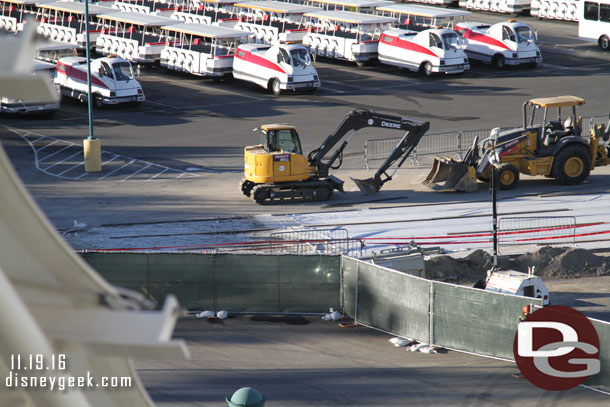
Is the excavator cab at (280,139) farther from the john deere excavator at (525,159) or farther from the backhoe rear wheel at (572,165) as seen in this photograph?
the backhoe rear wheel at (572,165)

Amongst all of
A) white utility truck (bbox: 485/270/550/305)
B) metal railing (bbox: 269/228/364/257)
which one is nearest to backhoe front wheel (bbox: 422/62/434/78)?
metal railing (bbox: 269/228/364/257)

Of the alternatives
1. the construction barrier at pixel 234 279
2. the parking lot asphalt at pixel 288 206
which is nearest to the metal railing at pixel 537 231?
the parking lot asphalt at pixel 288 206

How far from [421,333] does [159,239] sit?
788 centimetres

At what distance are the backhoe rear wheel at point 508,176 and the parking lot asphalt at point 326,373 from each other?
1027 cm

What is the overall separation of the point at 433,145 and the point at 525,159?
5.83 m

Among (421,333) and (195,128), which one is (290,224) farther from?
(195,128)

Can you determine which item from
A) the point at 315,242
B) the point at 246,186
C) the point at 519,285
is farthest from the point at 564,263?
the point at 246,186

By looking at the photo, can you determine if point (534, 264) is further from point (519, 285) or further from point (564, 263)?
point (519, 285)

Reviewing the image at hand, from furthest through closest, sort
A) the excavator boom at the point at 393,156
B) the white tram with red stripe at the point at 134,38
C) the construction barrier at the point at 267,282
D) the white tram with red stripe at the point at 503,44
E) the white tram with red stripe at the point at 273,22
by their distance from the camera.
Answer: the white tram with red stripe at the point at 273,22 → the white tram with red stripe at the point at 134,38 → the white tram with red stripe at the point at 503,44 → the excavator boom at the point at 393,156 → the construction barrier at the point at 267,282

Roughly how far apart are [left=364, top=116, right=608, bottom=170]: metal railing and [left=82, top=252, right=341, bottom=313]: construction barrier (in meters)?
11.7

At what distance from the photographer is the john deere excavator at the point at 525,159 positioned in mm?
26562

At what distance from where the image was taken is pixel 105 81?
38.0 meters

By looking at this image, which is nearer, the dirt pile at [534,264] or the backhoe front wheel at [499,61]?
the dirt pile at [534,264]

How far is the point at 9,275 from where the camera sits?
3.10 meters
